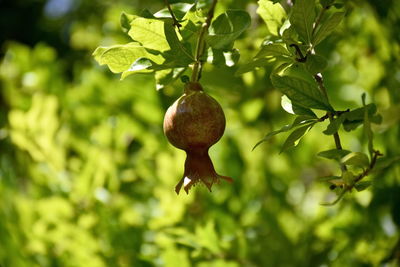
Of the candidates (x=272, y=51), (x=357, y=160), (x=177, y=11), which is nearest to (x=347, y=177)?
(x=357, y=160)

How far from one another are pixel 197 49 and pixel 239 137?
1.96ft

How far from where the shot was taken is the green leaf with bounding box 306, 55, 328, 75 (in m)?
0.53

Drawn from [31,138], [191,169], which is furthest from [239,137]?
[191,169]

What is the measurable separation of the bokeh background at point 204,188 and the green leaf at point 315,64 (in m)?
0.31

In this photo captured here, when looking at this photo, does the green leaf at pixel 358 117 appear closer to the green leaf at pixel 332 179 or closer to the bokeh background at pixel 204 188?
the green leaf at pixel 332 179

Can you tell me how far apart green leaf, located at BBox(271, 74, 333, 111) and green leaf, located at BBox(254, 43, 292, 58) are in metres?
0.02

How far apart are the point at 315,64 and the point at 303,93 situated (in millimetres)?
28

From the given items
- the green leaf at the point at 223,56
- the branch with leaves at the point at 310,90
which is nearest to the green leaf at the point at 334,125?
the branch with leaves at the point at 310,90

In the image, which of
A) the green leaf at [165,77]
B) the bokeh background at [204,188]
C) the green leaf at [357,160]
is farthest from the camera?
the bokeh background at [204,188]

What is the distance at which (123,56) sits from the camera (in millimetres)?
575

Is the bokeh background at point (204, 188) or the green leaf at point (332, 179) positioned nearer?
the green leaf at point (332, 179)

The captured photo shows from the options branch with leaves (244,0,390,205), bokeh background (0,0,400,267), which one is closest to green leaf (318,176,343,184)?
branch with leaves (244,0,390,205)

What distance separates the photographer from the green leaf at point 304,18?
1.71 ft

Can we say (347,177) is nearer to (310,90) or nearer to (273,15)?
(310,90)
